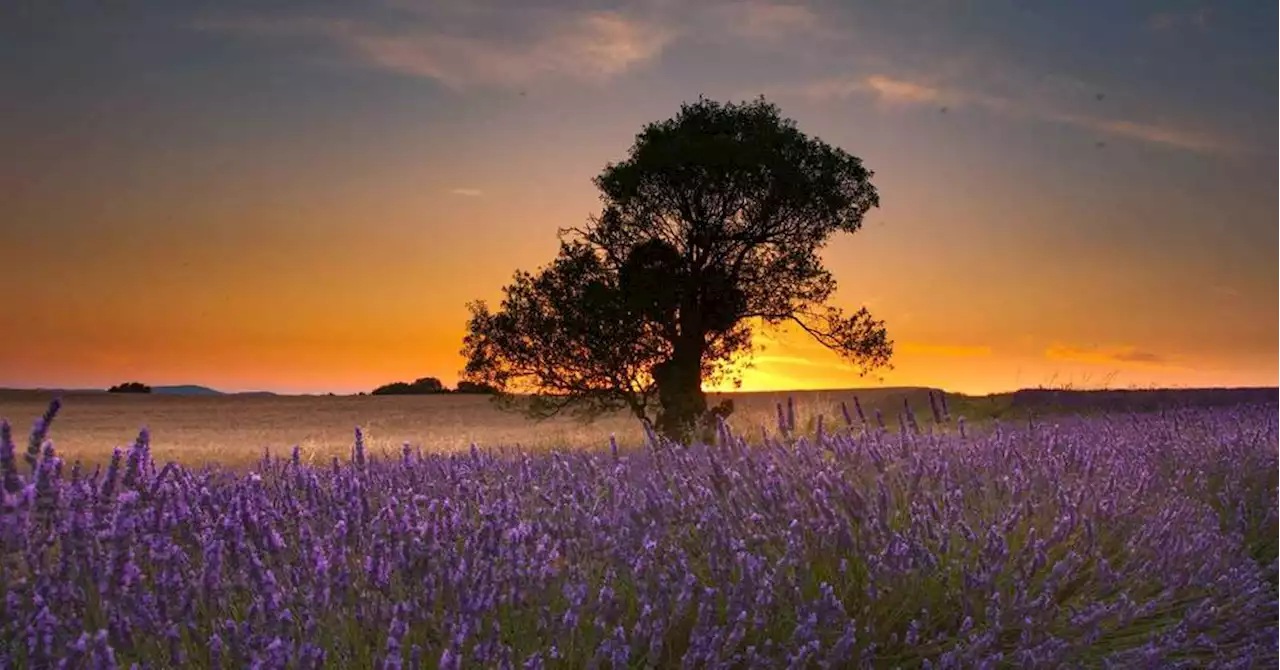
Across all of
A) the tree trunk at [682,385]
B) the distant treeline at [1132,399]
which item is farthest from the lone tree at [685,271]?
the distant treeline at [1132,399]

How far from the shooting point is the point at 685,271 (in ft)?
42.4

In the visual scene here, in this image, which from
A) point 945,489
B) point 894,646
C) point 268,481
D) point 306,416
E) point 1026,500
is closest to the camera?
point 894,646

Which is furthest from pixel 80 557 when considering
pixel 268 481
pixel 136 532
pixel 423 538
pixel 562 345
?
pixel 562 345

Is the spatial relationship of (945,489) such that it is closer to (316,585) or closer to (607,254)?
(316,585)

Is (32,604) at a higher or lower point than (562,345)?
lower

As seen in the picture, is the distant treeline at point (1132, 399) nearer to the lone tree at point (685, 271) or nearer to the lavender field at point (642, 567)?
the lone tree at point (685, 271)

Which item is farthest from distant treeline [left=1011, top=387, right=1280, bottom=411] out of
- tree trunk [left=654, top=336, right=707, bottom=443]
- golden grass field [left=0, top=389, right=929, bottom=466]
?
tree trunk [left=654, top=336, right=707, bottom=443]

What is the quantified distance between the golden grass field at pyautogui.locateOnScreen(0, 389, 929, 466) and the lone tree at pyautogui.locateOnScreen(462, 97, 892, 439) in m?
0.88

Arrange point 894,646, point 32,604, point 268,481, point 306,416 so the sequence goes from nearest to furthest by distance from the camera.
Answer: point 32,604
point 894,646
point 268,481
point 306,416

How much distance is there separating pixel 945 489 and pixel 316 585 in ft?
9.24

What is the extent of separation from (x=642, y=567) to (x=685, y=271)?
32.8 ft

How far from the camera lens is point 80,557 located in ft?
8.83

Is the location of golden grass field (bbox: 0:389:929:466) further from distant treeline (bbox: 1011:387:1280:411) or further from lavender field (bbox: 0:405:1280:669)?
lavender field (bbox: 0:405:1280:669)

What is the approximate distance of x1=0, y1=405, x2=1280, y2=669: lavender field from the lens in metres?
2.60
